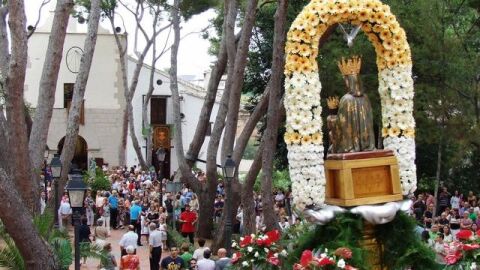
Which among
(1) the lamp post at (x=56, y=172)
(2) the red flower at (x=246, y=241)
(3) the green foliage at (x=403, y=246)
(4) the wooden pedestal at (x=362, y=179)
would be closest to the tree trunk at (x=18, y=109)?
(1) the lamp post at (x=56, y=172)

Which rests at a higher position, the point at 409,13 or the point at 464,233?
the point at 409,13

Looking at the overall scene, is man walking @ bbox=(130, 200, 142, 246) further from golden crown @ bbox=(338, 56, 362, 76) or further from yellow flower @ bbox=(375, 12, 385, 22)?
yellow flower @ bbox=(375, 12, 385, 22)

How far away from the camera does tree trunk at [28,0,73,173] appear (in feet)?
53.5

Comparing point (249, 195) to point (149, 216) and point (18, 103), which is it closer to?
point (149, 216)

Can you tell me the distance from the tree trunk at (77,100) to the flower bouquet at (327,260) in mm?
9080

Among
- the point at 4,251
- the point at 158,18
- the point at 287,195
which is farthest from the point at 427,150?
the point at 4,251

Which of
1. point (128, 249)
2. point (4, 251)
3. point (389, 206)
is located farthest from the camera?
point (128, 249)

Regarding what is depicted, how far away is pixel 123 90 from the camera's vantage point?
4553cm

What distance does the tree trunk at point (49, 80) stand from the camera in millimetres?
16312

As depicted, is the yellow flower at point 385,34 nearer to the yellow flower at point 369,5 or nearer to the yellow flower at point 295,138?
the yellow flower at point 369,5

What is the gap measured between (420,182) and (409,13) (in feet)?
26.0

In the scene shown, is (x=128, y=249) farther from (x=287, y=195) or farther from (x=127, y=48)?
(x=127, y=48)

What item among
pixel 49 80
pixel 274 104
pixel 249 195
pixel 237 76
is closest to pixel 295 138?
pixel 49 80

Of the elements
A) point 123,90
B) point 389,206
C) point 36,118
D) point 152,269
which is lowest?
point 152,269
